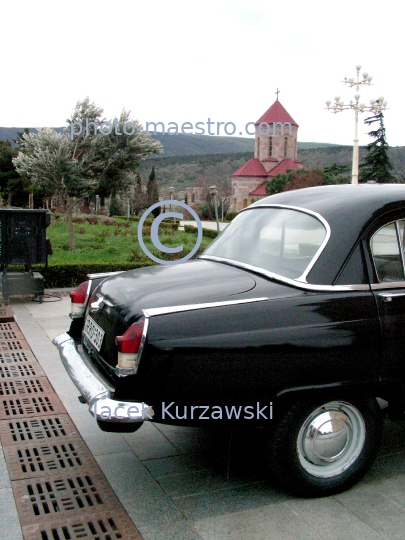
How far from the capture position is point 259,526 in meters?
3.20

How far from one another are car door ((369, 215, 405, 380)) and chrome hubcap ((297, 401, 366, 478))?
1.21 ft

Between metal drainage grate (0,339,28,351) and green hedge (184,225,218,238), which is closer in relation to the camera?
metal drainage grate (0,339,28,351)

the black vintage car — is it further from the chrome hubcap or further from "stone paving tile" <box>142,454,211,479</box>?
"stone paving tile" <box>142,454,211,479</box>

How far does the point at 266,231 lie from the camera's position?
4.25 meters

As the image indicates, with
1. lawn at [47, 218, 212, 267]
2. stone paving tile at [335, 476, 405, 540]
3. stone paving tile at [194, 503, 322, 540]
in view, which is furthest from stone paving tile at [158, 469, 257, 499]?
lawn at [47, 218, 212, 267]

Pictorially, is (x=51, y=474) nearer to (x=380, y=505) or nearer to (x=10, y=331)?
(x=380, y=505)

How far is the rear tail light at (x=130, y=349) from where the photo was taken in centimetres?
321

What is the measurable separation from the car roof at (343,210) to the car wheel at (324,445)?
2.74 feet

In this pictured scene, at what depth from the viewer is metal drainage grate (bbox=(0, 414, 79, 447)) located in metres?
4.48

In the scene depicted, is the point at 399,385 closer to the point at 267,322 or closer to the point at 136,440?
the point at 267,322

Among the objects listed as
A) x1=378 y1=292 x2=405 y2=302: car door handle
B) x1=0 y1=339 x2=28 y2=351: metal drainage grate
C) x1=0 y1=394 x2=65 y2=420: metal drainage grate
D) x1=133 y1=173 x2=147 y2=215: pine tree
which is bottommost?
x1=0 y1=394 x2=65 y2=420: metal drainage grate

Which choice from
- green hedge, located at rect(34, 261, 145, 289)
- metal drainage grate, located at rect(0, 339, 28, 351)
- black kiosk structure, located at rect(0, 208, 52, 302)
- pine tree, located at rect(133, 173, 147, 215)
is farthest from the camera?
pine tree, located at rect(133, 173, 147, 215)

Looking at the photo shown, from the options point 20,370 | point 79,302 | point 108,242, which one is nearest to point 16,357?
point 20,370

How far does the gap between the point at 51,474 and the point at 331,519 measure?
6.37 ft
